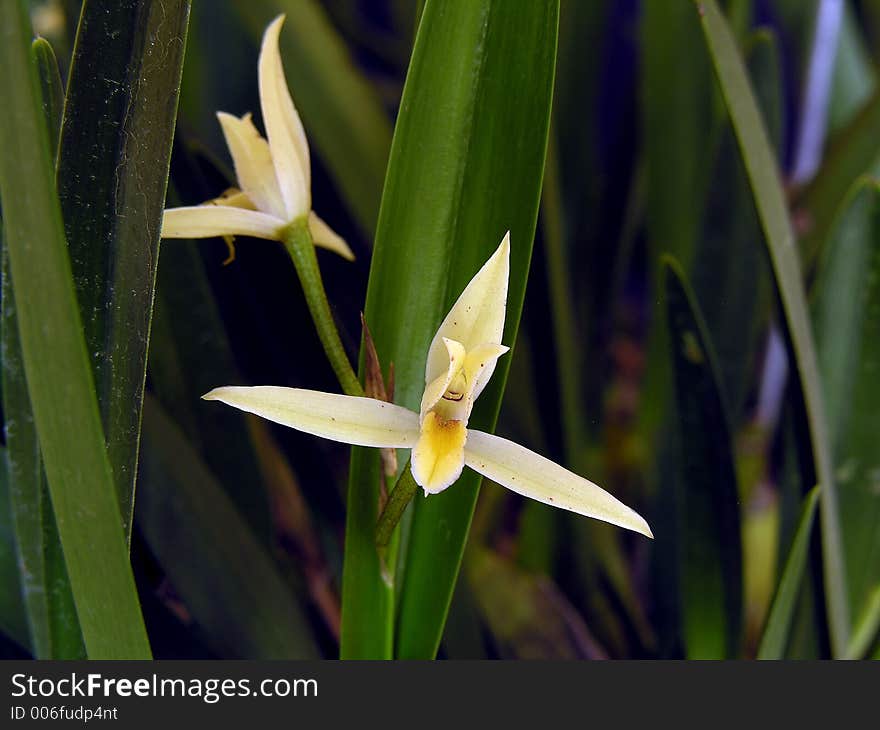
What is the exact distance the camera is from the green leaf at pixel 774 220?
37 cm

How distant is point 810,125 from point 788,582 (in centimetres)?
68

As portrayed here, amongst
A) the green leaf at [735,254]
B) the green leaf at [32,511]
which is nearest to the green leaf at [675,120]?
the green leaf at [735,254]

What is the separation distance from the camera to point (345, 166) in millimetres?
566

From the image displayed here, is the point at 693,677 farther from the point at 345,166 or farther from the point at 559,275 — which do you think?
the point at 345,166

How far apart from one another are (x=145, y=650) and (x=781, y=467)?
1.66ft

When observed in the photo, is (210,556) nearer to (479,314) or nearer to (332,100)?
(479,314)

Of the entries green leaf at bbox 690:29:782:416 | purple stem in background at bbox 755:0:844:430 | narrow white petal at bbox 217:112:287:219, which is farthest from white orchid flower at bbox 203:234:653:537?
purple stem in background at bbox 755:0:844:430

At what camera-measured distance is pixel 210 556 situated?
0.41 m

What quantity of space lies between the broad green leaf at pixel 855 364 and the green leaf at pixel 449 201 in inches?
10.3

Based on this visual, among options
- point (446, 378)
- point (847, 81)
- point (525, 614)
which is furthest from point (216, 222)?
point (847, 81)

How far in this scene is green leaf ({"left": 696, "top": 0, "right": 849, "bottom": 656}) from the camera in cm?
37

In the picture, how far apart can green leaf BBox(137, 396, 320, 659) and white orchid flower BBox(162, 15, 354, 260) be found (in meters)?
0.11

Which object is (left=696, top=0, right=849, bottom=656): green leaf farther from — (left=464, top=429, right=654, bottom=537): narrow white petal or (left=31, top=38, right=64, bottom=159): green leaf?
(left=31, top=38, right=64, bottom=159): green leaf

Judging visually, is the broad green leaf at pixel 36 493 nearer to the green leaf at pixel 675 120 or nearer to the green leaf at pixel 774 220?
the green leaf at pixel 774 220
